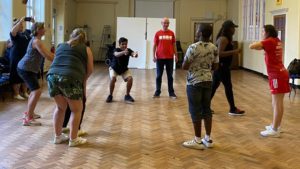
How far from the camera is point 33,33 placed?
466 centimetres

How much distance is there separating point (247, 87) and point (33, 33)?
5893 mm

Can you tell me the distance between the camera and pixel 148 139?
176 inches

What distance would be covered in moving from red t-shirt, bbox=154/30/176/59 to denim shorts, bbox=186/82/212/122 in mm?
3210

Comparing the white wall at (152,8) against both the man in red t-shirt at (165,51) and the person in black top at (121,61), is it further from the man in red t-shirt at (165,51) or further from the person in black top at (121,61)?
the person in black top at (121,61)

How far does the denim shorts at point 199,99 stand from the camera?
157 inches

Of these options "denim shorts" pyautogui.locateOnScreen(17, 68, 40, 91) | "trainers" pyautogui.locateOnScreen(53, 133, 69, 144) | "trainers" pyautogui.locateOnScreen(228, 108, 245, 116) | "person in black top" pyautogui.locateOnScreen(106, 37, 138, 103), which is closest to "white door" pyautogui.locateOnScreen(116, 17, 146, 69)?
"person in black top" pyautogui.locateOnScreen(106, 37, 138, 103)

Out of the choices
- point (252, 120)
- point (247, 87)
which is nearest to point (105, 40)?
point (247, 87)

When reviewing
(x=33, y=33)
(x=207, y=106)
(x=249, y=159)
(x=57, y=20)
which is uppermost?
(x=57, y=20)

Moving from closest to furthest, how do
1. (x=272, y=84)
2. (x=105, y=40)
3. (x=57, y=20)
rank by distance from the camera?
(x=272, y=84) → (x=57, y=20) → (x=105, y=40)

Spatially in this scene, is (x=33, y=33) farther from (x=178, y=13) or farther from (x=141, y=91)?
(x=178, y=13)

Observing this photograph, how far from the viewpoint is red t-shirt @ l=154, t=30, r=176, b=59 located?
7184mm

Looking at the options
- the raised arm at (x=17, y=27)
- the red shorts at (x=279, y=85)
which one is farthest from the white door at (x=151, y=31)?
the red shorts at (x=279, y=85)

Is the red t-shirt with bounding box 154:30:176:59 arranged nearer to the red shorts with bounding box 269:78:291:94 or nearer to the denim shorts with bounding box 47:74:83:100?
the red shorts with bounding box 269:78:291:94

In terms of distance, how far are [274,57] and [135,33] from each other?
10059mm
